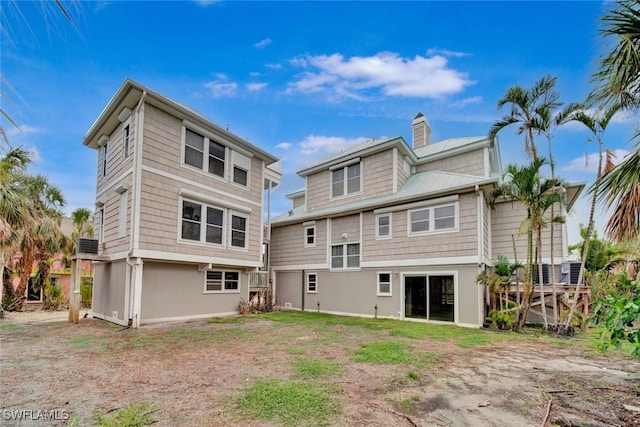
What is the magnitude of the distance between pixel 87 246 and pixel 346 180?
34.3 ft

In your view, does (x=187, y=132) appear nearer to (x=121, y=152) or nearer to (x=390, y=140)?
(x=121, y=152)

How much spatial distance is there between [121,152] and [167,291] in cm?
495

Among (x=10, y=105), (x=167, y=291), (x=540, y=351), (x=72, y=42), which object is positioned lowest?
(x=540, y=351)

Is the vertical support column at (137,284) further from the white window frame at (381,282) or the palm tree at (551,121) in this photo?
the palm tree at (551,121)

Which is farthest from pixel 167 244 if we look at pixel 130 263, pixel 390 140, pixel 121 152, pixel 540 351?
pixel 540 351

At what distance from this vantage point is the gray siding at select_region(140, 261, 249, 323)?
33.8ft

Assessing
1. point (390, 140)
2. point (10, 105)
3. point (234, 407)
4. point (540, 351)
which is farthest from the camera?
point (390, 140)

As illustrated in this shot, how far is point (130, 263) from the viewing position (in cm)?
982

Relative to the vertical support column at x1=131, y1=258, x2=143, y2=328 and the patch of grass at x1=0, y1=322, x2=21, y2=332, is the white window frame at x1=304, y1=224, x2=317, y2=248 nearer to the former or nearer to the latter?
the vertical support column at x1=131, y1=258, x2=143, y2=328

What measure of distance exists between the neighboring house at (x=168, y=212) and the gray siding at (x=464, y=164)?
320 inches

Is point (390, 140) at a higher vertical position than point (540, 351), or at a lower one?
higher

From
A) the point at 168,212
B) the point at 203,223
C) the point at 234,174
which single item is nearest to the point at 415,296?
the point at 203,223

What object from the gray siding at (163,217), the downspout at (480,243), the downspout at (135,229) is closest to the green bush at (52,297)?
the downspout at (135,229)

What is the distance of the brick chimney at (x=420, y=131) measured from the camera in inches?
681
